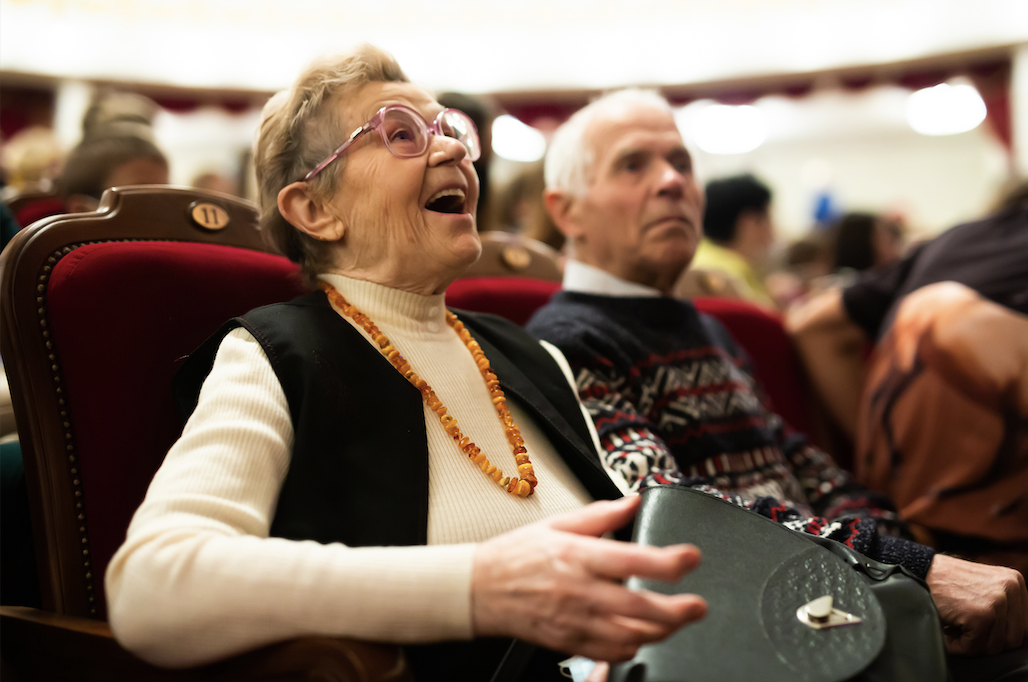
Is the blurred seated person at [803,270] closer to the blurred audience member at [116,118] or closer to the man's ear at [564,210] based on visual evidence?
the man's ear at [564,210]

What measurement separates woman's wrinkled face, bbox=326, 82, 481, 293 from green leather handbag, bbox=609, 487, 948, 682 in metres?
0.43

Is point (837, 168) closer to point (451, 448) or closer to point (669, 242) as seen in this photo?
point (669, 242)

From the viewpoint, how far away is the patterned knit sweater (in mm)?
1178

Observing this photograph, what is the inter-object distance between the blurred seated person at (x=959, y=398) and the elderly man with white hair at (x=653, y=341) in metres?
0.22

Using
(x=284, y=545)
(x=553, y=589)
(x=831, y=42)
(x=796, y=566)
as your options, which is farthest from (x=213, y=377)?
(x=831, y=42)

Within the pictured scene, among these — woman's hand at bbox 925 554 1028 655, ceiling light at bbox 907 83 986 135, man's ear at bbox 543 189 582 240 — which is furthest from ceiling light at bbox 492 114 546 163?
woman's hand at bbox 925 554 1028 655

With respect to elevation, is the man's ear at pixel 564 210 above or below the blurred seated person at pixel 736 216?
above

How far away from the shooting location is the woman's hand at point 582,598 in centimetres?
65

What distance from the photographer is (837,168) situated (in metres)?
8.50

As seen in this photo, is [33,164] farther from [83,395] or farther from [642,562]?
[642,562]

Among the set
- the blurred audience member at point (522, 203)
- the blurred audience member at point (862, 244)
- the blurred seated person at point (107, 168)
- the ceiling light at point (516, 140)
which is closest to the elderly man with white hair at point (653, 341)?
the blurred audience member at point (522, 203)

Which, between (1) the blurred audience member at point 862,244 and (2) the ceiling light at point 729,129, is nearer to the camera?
(1) the blurred audience member at point 862,244

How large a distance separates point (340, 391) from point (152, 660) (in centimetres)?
33

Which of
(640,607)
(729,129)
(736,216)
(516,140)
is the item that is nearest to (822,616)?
(640,607)
